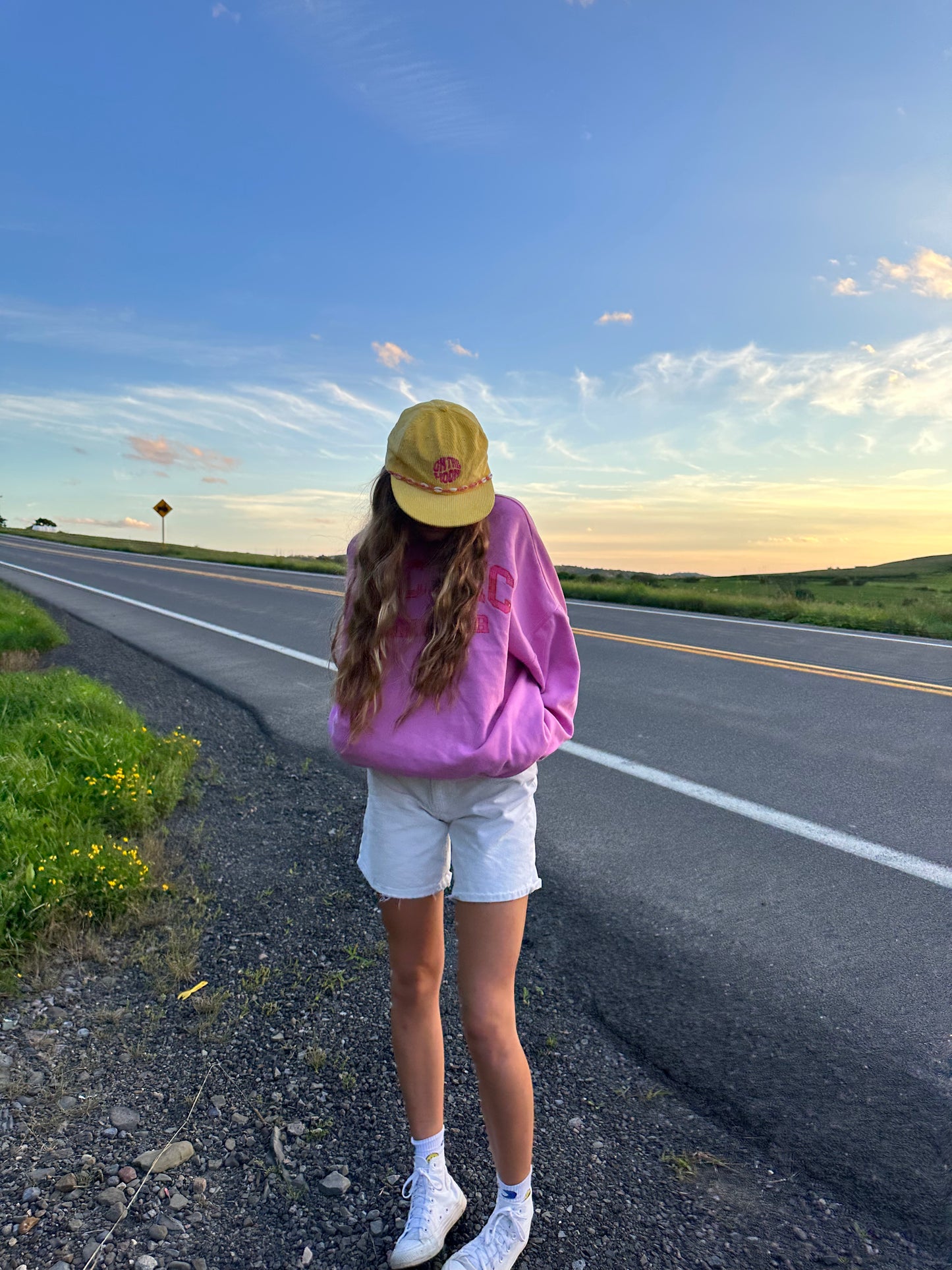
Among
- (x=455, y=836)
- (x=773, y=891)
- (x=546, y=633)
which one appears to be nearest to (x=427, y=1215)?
(x=455, y=836)

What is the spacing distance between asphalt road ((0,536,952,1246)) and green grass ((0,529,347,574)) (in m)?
13.2

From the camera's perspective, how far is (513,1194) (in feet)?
7.10

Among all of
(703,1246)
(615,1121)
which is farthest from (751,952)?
(703,1246)

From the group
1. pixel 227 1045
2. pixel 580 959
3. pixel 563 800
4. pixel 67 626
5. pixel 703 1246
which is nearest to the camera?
pixel 703 1246

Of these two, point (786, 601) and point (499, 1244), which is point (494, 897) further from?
point (786, 601)

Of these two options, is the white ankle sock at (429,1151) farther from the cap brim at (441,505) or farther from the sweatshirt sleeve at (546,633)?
the cap brim at (441,505)

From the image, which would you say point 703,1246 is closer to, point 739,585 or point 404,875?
point 404,875

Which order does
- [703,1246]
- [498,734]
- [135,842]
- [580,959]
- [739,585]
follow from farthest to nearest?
[739,585] < [135,842] < [580,959] < [703,1246] < [498,734]

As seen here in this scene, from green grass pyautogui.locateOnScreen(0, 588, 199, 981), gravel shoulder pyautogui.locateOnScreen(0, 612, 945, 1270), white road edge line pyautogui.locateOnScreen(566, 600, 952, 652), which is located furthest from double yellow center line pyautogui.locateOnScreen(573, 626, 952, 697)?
green grass pyautogui.locateOnScreen(0, 588, 199, 981)

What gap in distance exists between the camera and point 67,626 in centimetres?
1170

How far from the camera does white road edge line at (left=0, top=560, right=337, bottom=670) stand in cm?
962

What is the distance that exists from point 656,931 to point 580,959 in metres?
0.41

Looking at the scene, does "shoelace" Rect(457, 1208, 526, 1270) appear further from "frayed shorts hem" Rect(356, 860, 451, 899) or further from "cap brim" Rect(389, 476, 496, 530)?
"cap brim" Rect(389, 476, 496, 530)

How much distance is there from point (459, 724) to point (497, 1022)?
74 cm
